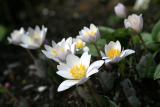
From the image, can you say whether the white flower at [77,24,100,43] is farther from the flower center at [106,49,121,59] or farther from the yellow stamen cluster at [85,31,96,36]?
the flower center at [106,49,121,59]

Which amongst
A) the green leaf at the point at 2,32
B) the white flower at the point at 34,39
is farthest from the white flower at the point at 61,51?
the green leaf at the point at 2,32

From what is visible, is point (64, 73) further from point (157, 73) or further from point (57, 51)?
point (157, 73)

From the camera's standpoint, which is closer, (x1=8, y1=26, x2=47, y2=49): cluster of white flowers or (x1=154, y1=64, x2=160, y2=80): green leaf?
(x1=154, y1=64, x2=160, y2=80): green leaf

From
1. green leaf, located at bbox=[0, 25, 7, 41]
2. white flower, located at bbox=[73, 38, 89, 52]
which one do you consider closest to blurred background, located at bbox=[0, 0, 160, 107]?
green leaf, located at bbox=[0, 25, 7, 41]

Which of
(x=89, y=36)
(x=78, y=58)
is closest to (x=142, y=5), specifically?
(x=89, y=36)

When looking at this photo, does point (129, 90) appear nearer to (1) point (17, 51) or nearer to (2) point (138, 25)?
(2) point (138, 25)

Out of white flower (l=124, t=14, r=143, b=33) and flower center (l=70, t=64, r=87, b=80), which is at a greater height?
white flower (l=124, t=14, r=143, b=33)
